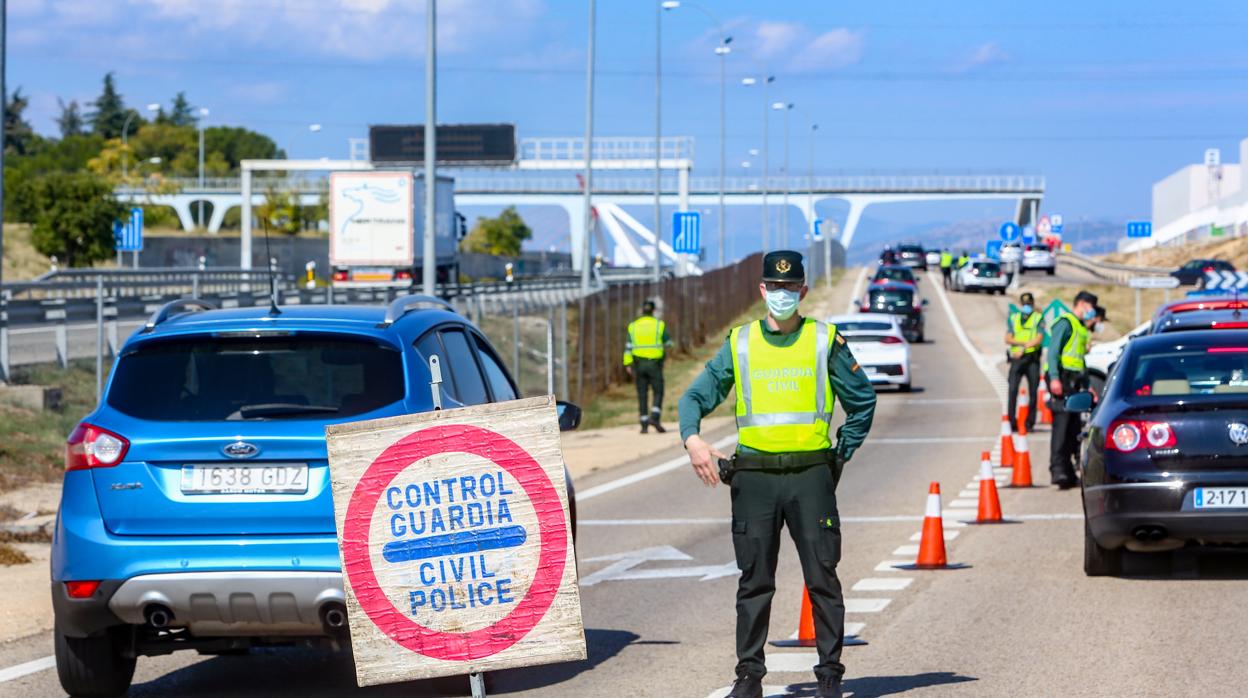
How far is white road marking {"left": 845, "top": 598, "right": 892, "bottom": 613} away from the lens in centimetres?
1105

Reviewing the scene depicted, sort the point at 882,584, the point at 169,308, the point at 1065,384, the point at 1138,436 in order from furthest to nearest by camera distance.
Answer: the point at 1065,384 < the point at 882,584 < the point at 1138,436 < the point at 169,308

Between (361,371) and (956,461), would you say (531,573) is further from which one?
(956,461)

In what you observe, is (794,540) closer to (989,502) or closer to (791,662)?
(791,662)

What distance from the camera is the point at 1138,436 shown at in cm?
1180

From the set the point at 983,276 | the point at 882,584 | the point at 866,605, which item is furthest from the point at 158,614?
the point at 983,276

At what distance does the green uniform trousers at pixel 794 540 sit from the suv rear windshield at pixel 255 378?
5.23 feet

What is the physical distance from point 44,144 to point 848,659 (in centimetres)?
17993

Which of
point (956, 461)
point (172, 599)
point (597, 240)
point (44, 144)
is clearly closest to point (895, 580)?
point (172, 599)

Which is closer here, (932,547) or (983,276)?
(932,547)

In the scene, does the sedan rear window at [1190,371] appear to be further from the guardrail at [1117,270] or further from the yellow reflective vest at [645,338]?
the guardrail at [1117,270]

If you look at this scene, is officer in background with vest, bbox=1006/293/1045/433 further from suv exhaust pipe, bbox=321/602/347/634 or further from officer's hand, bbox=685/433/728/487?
suv exhaust pipe, bbox=321/602/347/634

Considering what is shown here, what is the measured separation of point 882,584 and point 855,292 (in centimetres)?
7279

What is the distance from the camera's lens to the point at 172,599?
792cm

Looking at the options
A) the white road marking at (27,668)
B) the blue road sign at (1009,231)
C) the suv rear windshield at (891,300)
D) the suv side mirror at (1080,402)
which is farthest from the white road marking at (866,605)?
the blue road sign at (1009,231)
